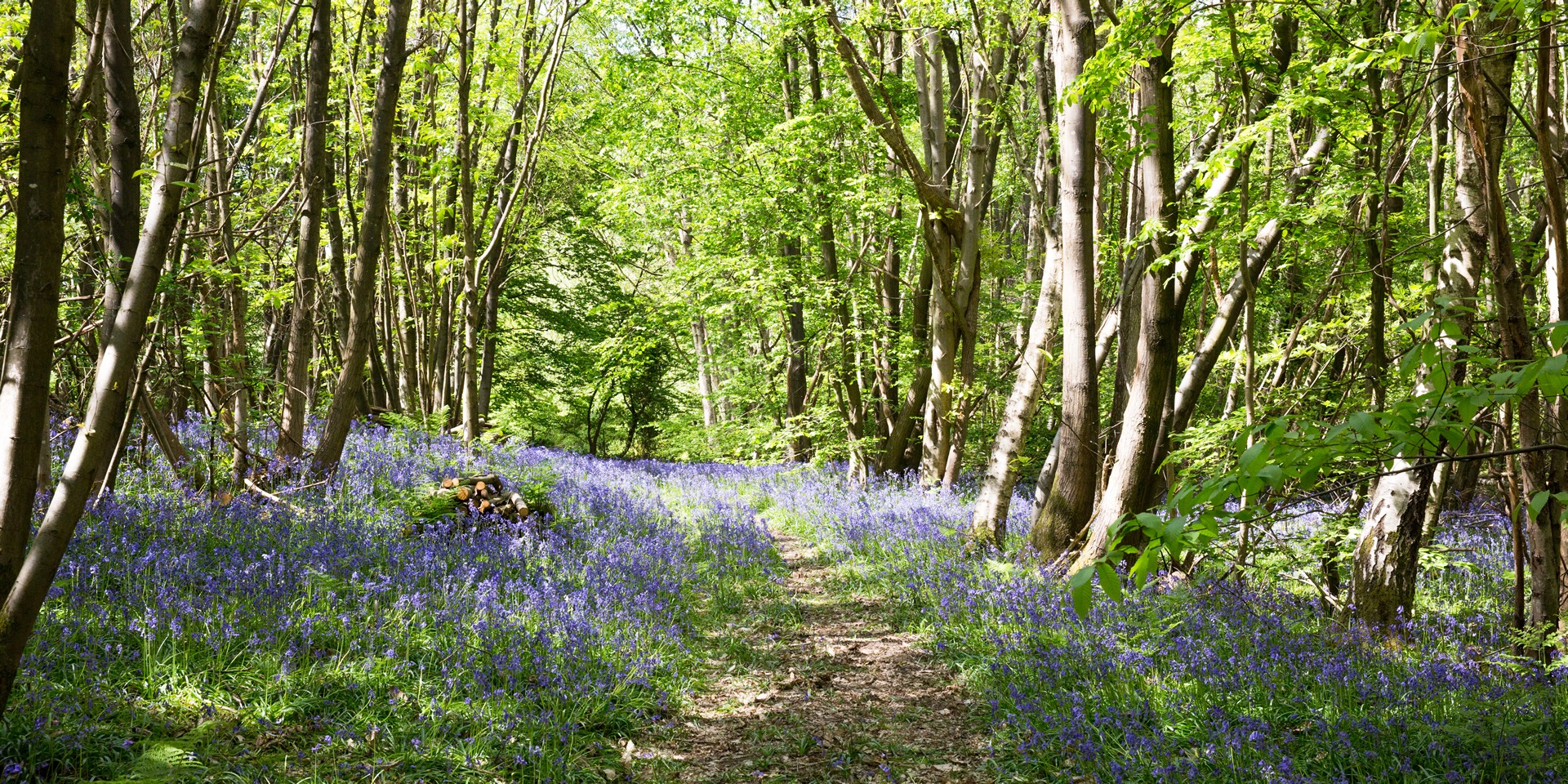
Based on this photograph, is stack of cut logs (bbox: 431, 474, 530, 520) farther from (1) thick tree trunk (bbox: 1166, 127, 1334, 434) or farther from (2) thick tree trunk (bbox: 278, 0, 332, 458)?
(1) thick tree trunk (bbox: 1166, 127, 1334, 434)

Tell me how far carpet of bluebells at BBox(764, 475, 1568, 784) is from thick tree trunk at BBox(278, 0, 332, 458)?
5396 mm

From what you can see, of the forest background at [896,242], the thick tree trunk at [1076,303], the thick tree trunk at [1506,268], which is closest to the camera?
the forest background at [896,242]

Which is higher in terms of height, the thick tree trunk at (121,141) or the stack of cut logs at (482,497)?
the thick tree trunk at (121,141)

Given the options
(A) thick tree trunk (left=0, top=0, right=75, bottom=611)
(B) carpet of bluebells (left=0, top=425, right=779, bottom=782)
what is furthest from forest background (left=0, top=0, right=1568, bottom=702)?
(B) carpet of bluebells (left=0, top=425, right=779, bottom=782)

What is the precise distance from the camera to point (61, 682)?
3.55m

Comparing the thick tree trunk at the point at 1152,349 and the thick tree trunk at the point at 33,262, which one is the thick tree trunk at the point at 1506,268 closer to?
the thick tree trunk at the point at 1152,349

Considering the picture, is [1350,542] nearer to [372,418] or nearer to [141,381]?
[141,381]

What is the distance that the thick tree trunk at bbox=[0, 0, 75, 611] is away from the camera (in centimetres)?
258

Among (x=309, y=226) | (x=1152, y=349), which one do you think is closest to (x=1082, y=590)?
(x=1152, y=349)

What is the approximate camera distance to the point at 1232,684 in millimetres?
4297

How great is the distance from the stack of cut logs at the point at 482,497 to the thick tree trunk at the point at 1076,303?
4.74m

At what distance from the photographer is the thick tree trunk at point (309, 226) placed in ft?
22.0

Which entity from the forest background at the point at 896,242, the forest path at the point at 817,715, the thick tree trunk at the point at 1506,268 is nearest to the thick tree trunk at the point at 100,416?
the forest background at the point at 896,242

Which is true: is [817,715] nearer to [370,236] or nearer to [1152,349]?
[1152,349]
